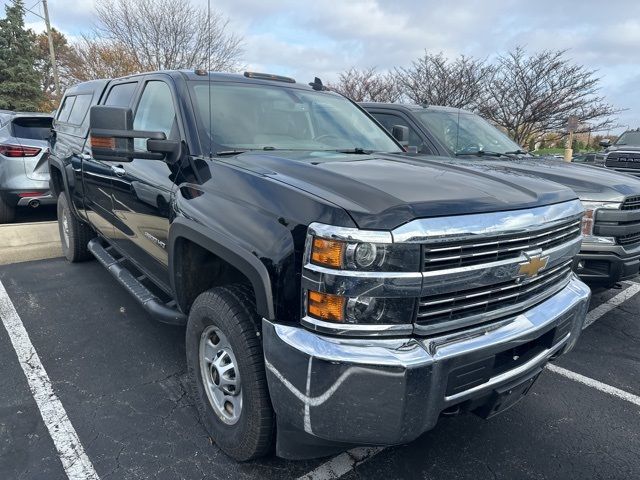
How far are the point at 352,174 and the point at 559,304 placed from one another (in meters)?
1.25

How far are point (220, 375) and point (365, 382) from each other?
98 centimetres

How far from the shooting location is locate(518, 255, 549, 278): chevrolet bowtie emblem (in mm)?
2119

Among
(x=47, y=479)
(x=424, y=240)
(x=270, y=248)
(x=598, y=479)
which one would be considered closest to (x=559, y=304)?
(x=598, y=479)

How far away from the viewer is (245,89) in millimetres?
3299

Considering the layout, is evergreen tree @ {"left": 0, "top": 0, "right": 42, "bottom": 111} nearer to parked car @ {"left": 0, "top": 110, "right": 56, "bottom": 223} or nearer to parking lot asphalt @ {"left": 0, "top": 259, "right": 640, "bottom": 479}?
parked car @ {"left": 0, "top": 110, "right": 56, "bottom": 223}

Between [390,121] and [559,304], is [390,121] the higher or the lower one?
the higher one

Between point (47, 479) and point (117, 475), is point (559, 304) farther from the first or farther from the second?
point (47, 479)

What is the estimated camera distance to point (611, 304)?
4.94m

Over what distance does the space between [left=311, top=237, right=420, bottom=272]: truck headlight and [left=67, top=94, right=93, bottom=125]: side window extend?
4.08 m

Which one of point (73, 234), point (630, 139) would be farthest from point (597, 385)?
point (630, 139)

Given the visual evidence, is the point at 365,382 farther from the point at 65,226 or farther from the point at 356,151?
the point at 65,226

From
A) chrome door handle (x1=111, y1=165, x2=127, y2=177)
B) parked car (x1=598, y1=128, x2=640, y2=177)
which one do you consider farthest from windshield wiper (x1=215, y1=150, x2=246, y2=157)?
parked car (x1=598, y1=128, x2=640, y2=177)

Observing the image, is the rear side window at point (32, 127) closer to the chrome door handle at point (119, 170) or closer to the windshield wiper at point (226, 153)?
the chrome door handle at point (119, 170)

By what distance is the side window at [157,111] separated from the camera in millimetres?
3049
